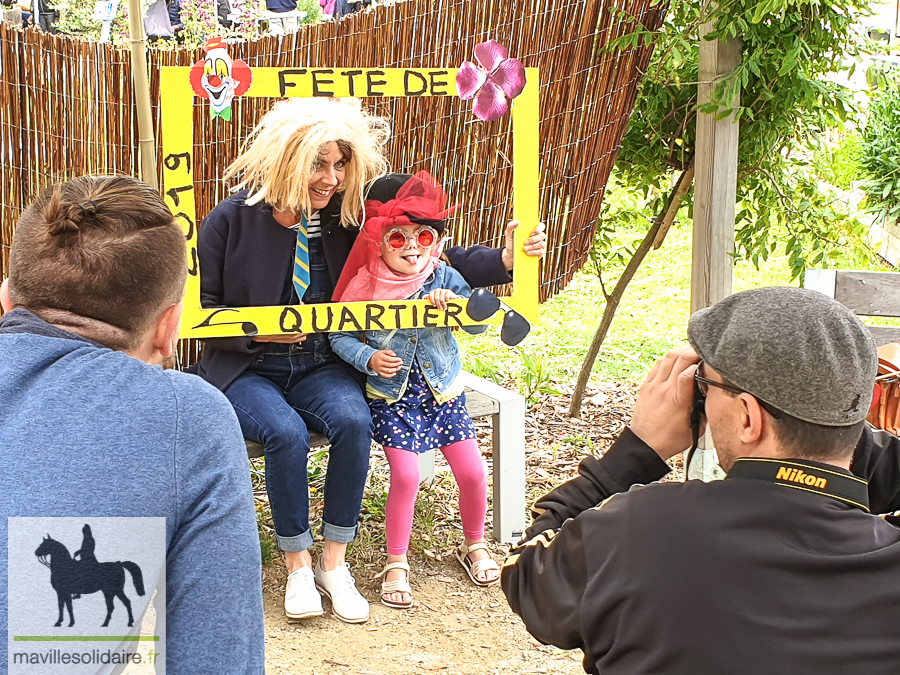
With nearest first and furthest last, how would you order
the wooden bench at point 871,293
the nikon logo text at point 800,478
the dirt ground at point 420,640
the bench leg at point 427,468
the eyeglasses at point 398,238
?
the nikon logo text at point 800,478, the dirt ground at point 420,640, the eyeglasses at point 398,238, the wooden bench at point 871,293, the bench leg at point 427,468

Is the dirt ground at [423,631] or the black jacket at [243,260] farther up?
the black jacket at [243,260]

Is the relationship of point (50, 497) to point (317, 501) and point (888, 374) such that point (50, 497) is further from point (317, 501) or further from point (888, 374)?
point (317, 501)

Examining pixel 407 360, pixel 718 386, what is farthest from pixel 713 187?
pixel 718 386

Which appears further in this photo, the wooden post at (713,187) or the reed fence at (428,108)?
the wooden post at (713,187)

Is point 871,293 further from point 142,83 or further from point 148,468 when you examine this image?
point 148,468

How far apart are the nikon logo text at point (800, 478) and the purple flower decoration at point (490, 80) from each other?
192cm

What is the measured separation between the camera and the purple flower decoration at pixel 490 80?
9.39 feet

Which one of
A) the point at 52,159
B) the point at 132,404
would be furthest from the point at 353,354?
the point at 132,404

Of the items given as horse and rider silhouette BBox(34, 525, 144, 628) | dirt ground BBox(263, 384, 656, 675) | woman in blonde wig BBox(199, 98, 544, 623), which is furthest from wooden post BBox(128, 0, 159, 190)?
horse and rider silhouette BBox(34, 525, 144, 628)

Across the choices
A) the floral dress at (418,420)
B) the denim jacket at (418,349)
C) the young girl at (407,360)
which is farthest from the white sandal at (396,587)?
the denim jacket at (418,349)

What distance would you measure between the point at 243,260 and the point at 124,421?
1.68m

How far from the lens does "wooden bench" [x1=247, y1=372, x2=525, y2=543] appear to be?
318 cm

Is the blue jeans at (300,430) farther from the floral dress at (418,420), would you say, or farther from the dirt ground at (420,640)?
the dirt ground at (420,640)

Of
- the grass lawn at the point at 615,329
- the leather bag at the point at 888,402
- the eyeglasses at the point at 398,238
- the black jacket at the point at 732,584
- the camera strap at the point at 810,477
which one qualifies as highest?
the eyeglasses at the point at 398,238
